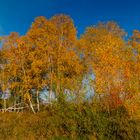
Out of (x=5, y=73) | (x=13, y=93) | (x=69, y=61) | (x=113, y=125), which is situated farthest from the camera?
(x=13, y=93)

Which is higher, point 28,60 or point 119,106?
point 28,60

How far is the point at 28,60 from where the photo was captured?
3691 cm

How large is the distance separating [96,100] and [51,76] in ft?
71.2

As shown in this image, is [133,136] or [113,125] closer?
[133,136]

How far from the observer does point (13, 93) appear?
142ft

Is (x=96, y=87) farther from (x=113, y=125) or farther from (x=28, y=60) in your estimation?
(x=28, y=60)

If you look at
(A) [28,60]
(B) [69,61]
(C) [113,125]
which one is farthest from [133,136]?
(A) [28,60]

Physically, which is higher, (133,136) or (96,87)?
(96,87)

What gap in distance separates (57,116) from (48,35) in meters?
21.3

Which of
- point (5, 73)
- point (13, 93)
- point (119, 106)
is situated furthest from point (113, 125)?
point (13, 93)

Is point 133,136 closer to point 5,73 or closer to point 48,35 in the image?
point 48,35

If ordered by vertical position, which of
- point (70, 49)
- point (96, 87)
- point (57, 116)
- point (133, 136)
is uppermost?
point (70, 49)

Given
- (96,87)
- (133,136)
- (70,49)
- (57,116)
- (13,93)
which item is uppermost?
(70,49)

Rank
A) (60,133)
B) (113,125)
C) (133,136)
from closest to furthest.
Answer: (133,136) < (113,125) < (60,133)
